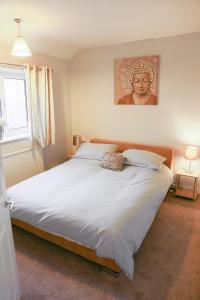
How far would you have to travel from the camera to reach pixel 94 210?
1.98 metres

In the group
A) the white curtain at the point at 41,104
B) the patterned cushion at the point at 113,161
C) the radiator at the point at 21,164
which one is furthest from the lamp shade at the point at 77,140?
the patterned cushion at the point at 113,161

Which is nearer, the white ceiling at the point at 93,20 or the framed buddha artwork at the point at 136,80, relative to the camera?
the white ceiling at the point at 93,20

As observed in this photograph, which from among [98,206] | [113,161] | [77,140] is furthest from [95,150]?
[98,206]

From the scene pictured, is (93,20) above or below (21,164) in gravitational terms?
above

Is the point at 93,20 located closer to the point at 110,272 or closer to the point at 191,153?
the point at 191,153

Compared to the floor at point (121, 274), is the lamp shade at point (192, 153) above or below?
above

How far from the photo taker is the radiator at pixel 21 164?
3078mm

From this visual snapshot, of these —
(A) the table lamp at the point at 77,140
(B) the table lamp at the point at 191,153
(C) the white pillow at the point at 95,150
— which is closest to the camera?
(B) the table lamp at the point at 191,153

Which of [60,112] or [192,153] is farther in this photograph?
[60,112]

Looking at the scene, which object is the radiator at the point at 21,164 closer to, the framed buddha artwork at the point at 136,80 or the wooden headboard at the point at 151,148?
the wooden headboard at the point at 151,148

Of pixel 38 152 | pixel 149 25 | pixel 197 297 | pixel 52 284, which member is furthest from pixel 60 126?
pixel 197 297

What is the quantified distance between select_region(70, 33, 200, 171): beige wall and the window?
3.42ft

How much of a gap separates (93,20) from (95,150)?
73.9 inches

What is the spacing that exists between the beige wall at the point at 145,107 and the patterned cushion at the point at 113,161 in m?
0.70
